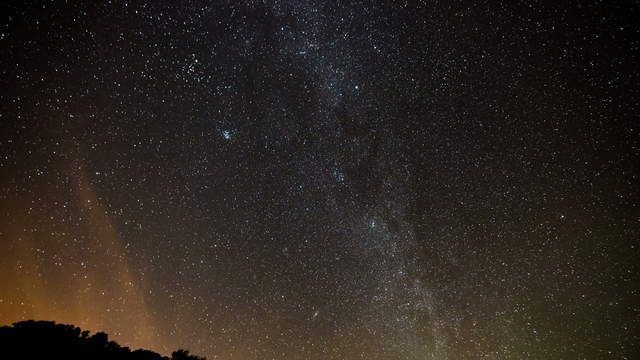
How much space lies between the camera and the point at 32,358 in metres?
4.82

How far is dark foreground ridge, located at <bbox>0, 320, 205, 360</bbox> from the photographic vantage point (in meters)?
5.02

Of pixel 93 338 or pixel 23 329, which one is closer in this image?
pixel 23 329

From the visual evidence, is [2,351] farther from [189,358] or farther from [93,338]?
[189,358]

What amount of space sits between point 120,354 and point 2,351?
154 centimetres

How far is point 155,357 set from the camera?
6328mm

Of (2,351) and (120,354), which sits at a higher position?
(120,354)

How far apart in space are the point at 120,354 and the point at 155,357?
2.02 ft

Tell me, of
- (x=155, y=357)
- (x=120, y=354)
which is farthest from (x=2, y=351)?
(x=155, y=357)

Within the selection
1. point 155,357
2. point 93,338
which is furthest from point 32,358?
point 155,357

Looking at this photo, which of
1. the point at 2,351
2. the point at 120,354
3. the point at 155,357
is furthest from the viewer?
the point at 155,357

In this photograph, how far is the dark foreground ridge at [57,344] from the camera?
502 cm

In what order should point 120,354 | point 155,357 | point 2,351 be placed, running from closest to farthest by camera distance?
point 2,351 → point 120,354 → point 155,357

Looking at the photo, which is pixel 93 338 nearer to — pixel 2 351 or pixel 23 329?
pixel 23 329

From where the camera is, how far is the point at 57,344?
5.44m
